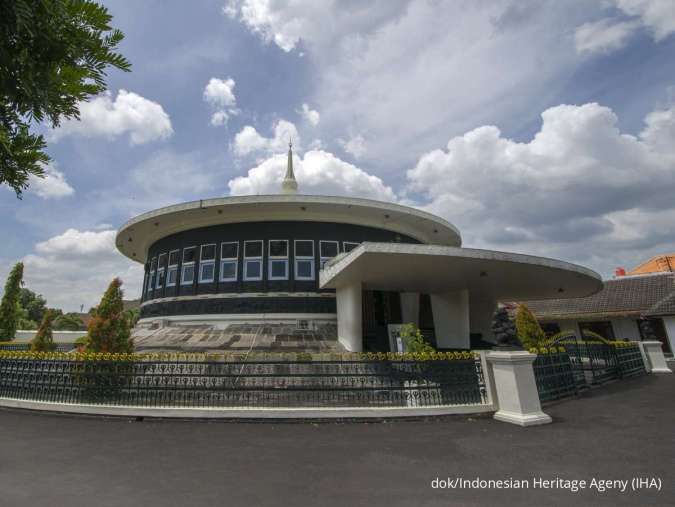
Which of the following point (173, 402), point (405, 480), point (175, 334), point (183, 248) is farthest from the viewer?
point (183, 248)

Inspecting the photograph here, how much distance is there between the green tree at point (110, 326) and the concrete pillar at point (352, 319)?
7.60m

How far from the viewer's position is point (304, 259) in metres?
17.6

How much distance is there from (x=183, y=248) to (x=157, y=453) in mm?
15511

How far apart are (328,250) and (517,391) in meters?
12.2

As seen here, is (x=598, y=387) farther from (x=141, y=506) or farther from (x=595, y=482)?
(x=141, y=506)

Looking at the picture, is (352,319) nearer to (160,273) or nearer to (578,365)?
(578,365)

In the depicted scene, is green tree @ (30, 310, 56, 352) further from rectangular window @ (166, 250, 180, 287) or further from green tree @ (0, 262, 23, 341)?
green tree @ (0, 262, 23, 341)

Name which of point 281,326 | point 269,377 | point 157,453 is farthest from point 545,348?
point 281,326

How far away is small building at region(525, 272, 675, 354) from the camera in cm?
2331

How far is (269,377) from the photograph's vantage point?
7.82 metres

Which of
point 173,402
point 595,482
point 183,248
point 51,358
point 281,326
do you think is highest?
point 183,248

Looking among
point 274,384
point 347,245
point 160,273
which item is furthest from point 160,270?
point 274,384

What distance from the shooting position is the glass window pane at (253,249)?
17.8 metres

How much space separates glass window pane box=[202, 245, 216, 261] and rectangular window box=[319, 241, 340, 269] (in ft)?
19.3
